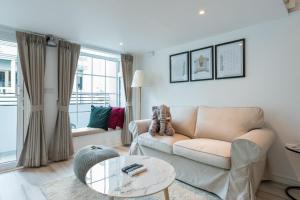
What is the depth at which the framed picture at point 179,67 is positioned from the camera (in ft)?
11.0

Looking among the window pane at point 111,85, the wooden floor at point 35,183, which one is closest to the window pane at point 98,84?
the window pane at point 111,85

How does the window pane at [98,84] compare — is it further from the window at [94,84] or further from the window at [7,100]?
the window at [7,100]

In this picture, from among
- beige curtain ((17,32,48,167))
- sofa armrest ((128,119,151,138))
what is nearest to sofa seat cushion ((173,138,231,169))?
sofa armrest ((128,119,151,138))

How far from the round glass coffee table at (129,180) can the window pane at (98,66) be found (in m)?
2.69

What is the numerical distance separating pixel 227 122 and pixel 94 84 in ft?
9.39

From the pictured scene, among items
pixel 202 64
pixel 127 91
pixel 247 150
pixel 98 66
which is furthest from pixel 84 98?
pixel 247 150

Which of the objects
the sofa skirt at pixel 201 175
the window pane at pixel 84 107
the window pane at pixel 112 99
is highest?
the window pane at pixel 112 99

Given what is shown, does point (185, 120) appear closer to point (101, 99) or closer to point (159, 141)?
point (159, 141)

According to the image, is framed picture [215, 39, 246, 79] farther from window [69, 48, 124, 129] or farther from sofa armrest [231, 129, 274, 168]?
window [69, 48, 124, 129]

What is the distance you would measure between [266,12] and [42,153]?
369cm

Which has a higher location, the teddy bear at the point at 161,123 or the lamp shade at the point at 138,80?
the lamp shade at the point at 138,80

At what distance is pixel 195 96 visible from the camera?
325cm

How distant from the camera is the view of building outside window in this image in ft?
10.5

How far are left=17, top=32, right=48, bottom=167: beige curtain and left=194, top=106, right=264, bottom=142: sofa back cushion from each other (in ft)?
7.95
